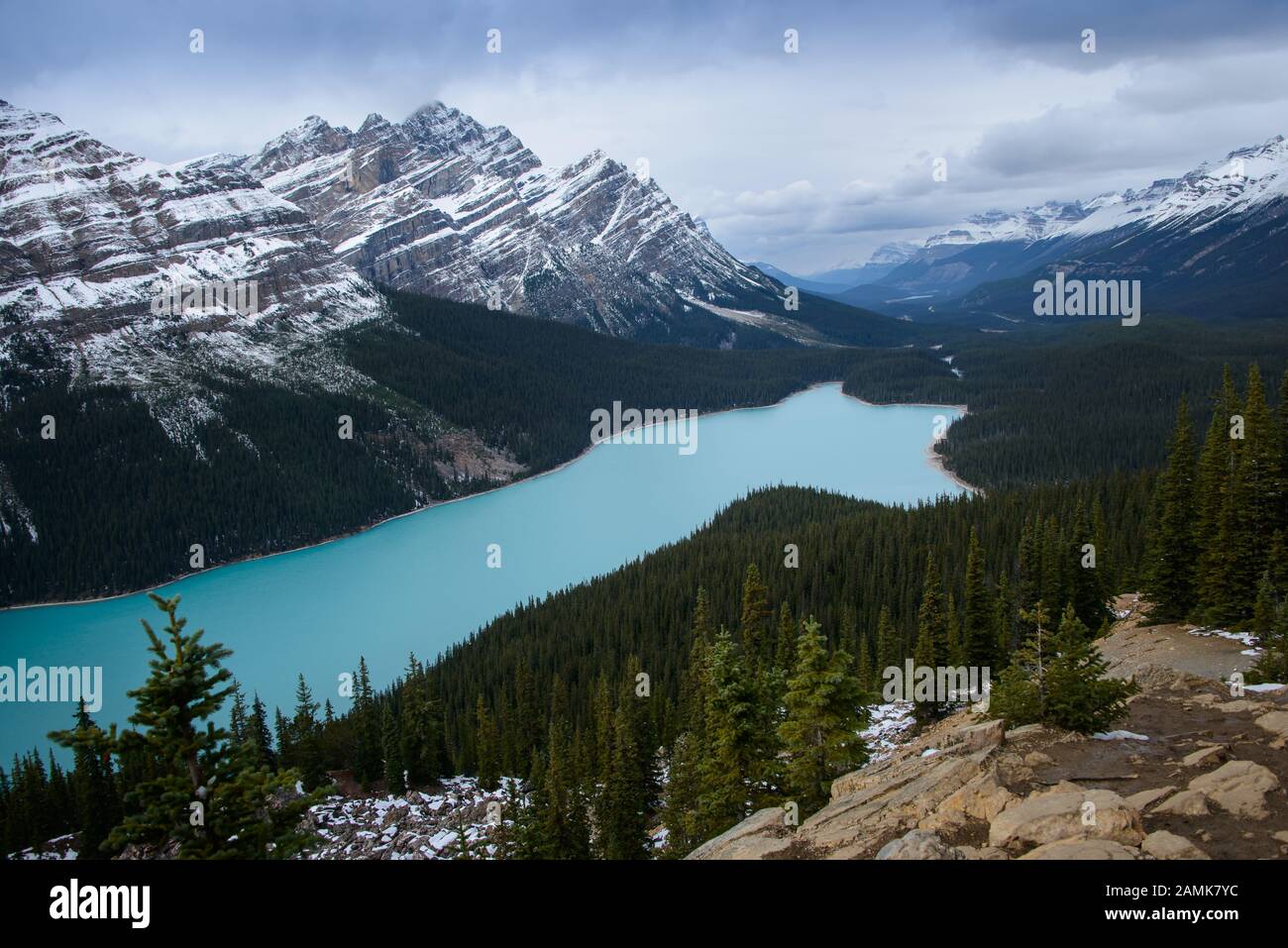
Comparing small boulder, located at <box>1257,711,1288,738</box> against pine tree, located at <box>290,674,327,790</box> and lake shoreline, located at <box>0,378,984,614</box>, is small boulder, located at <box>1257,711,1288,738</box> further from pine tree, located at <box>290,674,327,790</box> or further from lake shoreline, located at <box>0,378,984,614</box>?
lake shoreline, located at <box>0,378,984,614</box>

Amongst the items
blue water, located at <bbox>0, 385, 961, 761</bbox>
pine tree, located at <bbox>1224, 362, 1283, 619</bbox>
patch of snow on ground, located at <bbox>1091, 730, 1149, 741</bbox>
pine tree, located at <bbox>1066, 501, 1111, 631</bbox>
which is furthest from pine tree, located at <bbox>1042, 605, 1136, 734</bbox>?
blue water, located at <bbox>0, 385, 961, 761</bbox>

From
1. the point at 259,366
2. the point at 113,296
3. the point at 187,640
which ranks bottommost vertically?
the point at 187,640

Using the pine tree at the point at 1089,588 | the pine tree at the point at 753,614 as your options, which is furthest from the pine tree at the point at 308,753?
the pine tree at the point at 1089,588

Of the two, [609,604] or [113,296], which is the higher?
[113,296]

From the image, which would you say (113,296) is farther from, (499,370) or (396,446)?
(499,370)

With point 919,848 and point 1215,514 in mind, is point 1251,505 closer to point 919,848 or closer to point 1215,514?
point 1215,514

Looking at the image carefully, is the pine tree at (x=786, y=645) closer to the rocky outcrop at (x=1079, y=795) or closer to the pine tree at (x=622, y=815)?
the pine tree at (x=622, y=815)

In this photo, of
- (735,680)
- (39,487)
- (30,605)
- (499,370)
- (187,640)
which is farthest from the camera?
(499,370)
